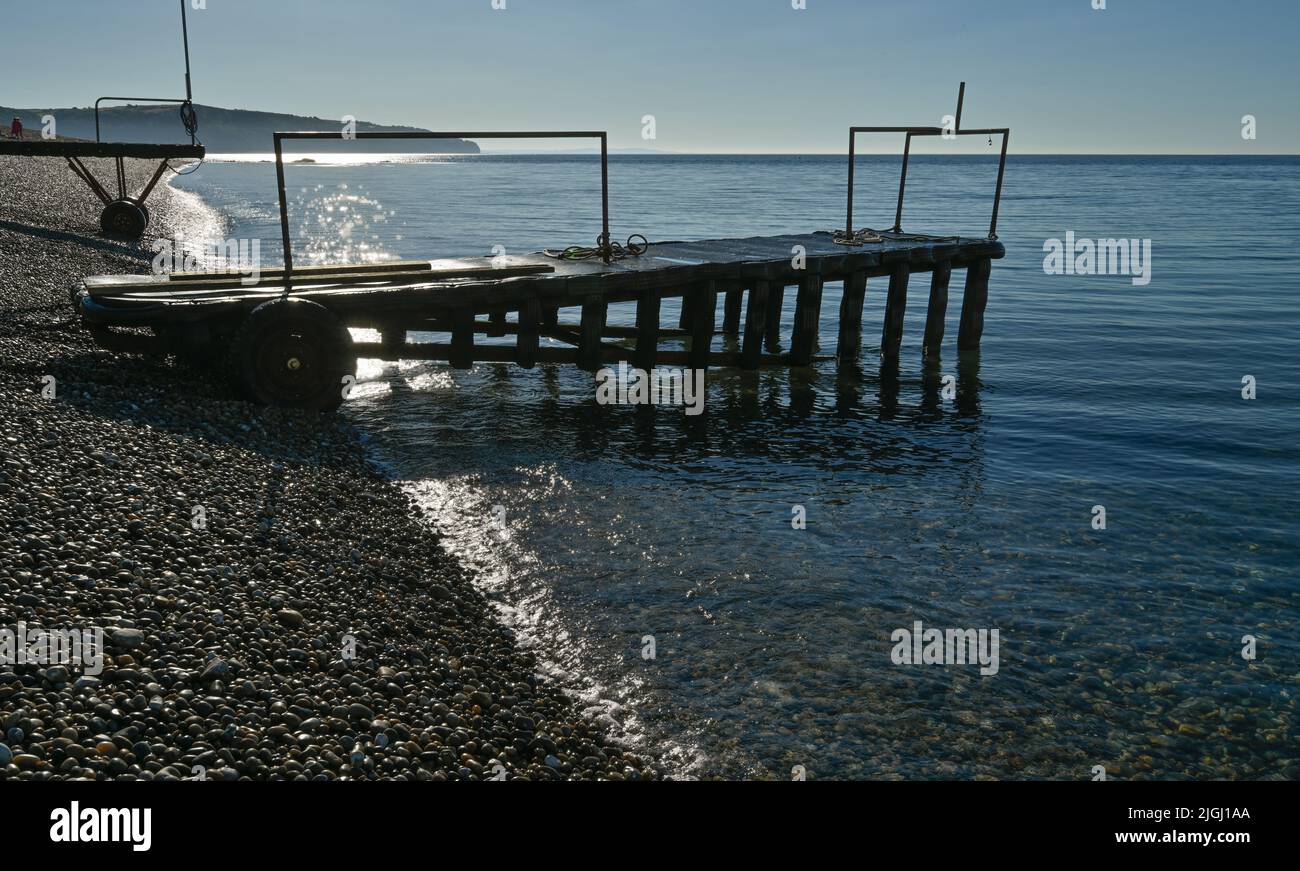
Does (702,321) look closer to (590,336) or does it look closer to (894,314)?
(590,336)

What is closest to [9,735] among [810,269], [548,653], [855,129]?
[548,653]

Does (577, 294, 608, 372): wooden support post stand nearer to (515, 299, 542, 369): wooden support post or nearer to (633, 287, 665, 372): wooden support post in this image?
(515, 299, 542, 369): wooden support post

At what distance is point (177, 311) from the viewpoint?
37.7ft

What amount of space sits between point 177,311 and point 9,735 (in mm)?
7894

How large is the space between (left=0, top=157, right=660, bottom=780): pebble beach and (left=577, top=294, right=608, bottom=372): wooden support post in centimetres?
454

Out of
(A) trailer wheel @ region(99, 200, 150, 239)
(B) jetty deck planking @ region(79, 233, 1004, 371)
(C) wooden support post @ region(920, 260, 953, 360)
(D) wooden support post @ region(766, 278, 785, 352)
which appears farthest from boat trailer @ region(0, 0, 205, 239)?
(C) wooden support post @ region(920, 260, 953, 360)

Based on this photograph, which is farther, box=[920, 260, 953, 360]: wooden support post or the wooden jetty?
box=[920, 260, 953, 360]: wooden support post

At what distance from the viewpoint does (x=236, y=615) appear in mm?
6535

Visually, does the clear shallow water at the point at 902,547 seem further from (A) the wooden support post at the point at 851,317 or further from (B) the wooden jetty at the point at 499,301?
(B) the wooden jetty at the point at 499,301

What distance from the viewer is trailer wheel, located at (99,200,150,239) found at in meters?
28.1

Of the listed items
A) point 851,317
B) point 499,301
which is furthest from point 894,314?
point 499,301

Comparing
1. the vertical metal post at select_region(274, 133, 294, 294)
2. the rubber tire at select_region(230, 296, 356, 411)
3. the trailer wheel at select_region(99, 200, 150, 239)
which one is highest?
the trailer wheel at select_region(99, 200, 150, 239)

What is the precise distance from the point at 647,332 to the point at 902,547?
7013mm

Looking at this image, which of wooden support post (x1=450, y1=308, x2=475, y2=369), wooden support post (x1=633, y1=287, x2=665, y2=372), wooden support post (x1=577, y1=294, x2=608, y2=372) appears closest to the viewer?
wooden support post (x1=450, y1=308, x2=475, y2=369)
